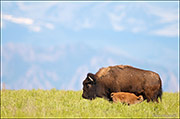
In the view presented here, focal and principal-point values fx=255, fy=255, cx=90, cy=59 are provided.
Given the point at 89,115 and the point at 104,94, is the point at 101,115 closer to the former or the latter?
the point at 89,115

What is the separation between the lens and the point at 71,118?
807 cm

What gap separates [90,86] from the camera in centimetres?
1220

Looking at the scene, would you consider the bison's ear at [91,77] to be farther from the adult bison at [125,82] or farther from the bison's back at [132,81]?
the bison's back at [132,81]

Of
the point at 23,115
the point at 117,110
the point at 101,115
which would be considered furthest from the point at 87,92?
the point at 23,115

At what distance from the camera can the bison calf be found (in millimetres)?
10984

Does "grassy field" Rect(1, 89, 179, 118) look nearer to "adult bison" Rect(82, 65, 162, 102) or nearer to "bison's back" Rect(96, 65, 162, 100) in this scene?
"adult bison" Rect(82, 65, 162, 102)

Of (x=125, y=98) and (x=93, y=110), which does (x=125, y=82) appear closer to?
(x=125, y=98)

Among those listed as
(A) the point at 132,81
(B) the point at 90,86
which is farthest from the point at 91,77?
(A) the point at 132,81

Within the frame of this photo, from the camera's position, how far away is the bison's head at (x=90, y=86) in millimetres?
12022

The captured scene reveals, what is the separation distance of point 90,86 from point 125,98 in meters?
1.98

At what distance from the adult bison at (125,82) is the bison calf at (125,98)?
36 cm

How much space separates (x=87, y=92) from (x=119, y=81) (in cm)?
182

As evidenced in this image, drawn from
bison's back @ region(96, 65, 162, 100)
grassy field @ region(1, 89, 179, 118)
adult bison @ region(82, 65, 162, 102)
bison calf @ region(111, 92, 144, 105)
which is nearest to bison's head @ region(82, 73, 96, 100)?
adult bison @ region(82, 65, 162, 102)

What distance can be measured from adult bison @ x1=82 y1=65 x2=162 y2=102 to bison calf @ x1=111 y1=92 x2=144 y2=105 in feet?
1.18
